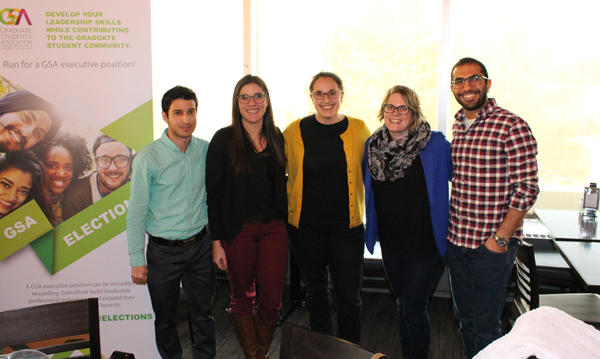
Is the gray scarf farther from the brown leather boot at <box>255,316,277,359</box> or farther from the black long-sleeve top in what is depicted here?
the brown leather boot at <box>255,316,277,359</box>

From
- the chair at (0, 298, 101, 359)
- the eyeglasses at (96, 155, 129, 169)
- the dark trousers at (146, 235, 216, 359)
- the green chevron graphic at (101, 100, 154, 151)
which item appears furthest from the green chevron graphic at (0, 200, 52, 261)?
the chair at (0, 298, 101, 359)

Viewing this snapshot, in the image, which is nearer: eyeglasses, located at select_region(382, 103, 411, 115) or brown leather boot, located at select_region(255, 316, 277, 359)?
eyeglasses, located at select_region(382, 103, 411, 115)

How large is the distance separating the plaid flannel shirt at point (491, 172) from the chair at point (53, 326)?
1521 millimetres

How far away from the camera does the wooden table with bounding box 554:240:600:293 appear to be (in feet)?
6.82

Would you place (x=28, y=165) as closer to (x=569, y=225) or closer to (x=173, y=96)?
(x=173, y=96)

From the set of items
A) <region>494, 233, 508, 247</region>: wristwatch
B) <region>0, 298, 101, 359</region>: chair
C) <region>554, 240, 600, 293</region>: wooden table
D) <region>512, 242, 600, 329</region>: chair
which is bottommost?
<region>512, 242, 600, 329</region>: chair

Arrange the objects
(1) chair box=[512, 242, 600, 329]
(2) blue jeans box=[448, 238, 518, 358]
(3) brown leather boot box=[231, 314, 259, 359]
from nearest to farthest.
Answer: (2) blue jeans box=[448, 238, 518, 358] < (1) chair box=[512, 242, 600, 329] < (3) brown leather boot box=[231, 314, 259, 359]

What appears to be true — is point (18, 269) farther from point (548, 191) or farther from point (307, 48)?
point (548, 191)

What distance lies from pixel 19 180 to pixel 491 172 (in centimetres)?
239

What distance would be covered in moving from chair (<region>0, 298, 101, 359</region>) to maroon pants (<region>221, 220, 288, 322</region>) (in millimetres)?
956

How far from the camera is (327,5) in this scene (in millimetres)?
3898

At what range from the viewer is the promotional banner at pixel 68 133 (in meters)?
2.53

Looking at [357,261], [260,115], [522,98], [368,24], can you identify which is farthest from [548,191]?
[260,115]

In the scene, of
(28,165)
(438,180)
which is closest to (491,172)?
(438,180)
